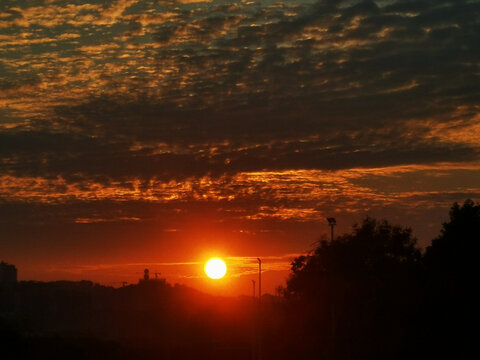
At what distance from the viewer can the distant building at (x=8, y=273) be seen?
179250mm

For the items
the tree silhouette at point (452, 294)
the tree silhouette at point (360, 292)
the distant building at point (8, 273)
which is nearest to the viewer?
the tree silhouette at point (452, 294)

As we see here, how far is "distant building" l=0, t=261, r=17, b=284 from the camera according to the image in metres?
179

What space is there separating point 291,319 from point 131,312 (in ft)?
240

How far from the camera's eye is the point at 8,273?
18325cm

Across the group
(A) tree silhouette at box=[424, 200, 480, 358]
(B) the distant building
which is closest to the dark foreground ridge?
(A) tree silhouette at box=[424, 200, 480, 358]

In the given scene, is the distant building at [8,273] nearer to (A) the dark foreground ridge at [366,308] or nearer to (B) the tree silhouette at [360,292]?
(A) the dark foreground ridge at [366,308]

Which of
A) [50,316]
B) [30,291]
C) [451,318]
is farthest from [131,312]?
[451,318]

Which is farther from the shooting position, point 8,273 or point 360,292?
point 8,273

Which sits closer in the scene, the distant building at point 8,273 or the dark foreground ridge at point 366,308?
the dark foreground ridge at point 366,308

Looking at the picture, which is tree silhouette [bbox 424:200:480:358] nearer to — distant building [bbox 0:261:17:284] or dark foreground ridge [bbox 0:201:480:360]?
dark foreground ridge [bbox 0:201:480:360]

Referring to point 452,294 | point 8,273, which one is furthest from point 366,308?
point 8,273

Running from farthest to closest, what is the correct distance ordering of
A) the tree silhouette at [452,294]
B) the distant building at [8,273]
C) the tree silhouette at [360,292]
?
1. the distant building at [8,273]
2. the tree silhouette at [360,292]
3. the tree silhouette at [452,294]

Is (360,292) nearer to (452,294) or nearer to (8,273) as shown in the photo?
(452,294)

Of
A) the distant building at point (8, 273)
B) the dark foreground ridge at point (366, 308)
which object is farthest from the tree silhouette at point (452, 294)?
the distant building at point (8, 273)
